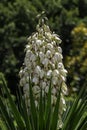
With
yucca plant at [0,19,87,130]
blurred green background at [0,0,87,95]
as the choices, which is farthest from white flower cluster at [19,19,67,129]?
blurred green background at [0,0,87,95]

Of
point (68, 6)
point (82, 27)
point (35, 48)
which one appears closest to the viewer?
point (35, 48)

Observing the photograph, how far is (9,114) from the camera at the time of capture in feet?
16.0

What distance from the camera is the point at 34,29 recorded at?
2295 centimetres

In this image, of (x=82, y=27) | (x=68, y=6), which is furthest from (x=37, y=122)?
(x=68, y=6)

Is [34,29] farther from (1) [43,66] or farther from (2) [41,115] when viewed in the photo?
(2) [41,115]

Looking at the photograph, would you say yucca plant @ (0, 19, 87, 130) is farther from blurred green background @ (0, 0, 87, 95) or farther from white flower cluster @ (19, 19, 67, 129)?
blurred green background @ (0, 0, 87, 95)

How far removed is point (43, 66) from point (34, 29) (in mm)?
17959

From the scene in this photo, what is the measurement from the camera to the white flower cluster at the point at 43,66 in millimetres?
4953

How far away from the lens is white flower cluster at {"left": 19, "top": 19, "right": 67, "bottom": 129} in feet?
16.3

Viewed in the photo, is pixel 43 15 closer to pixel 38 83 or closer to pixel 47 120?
pixel 38 83

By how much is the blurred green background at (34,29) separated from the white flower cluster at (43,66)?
14458mm

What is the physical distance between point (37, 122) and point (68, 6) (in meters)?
21.8

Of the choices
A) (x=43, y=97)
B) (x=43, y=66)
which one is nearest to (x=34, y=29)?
(x=43, y=66)

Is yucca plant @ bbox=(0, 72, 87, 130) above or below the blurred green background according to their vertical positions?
below
